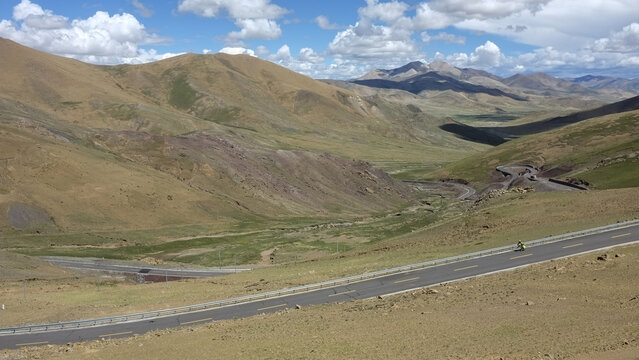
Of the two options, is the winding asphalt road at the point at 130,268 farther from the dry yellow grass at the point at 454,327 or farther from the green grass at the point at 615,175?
the green grass at the point at 615,175

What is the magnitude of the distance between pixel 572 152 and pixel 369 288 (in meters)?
132

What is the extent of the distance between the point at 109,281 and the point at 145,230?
32428 mm

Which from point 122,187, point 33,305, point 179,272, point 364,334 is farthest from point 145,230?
point 364,334

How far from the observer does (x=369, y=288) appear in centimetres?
4388

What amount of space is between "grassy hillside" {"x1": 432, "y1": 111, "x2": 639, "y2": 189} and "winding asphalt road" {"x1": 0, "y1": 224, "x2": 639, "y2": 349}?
216 ft

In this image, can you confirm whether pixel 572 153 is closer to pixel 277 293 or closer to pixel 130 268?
pixel 130 268

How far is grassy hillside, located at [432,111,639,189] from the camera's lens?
424 feet

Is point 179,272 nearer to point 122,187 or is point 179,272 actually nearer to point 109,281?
point 109,281

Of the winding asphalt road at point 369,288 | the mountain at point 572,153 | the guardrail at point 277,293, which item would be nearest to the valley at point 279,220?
the mountain at point 572,153

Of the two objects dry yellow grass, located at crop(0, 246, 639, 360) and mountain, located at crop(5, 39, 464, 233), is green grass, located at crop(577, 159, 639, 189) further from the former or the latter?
dry yellow grass, located at crop(0, 246, 639, 360)

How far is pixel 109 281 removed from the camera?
58000 millimetres

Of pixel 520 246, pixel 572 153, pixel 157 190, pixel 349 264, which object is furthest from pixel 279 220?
pixel 572 153

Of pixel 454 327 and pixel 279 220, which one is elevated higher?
pixel 454 327

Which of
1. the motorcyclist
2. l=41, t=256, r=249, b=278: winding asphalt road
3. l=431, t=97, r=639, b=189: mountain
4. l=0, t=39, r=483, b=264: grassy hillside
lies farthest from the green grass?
l=41, t=256, r=249, b=278: winding asphalt road
